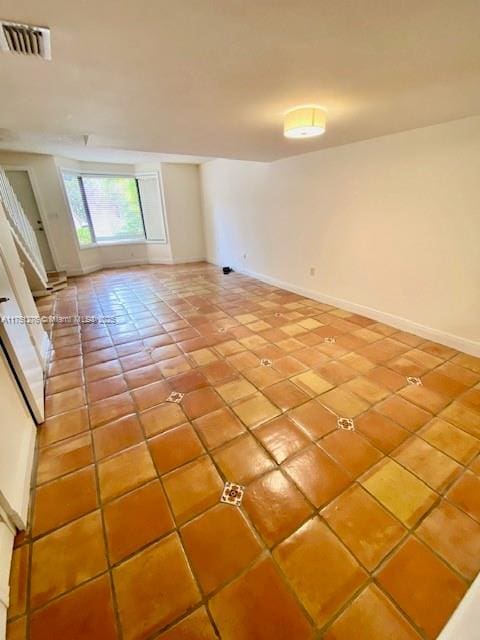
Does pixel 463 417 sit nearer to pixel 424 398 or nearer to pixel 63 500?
pixel 424 398

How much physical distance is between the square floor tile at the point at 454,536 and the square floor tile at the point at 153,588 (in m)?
0.99

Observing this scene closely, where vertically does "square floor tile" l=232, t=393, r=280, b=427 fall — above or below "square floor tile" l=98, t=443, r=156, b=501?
above

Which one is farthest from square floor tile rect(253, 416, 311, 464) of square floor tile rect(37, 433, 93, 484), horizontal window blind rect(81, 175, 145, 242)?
horizontal window blind rect(81, 175, 145, 242)

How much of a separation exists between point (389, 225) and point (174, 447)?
2965 mm

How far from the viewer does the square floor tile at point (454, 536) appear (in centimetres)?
106

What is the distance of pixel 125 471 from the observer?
1.48m

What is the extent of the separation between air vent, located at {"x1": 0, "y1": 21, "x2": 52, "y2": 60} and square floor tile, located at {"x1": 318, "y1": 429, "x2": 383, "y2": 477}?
240 centimetres

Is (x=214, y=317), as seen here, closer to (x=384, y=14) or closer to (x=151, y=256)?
(x=384, y=14)

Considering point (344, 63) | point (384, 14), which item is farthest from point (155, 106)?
point (384, 14)

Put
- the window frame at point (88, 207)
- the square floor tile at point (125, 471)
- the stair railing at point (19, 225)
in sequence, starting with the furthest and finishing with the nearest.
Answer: the window frame at point (88, 207)
the stair railing at point (19, 225)
the square floor tile at point (125, 471)

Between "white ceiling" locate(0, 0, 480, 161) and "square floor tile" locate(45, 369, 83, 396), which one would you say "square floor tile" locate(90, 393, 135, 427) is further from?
"white ceiling" locate(0, 0, 480, 161)

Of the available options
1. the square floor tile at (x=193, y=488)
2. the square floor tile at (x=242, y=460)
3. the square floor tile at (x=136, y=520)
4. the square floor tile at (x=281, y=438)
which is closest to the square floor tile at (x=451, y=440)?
the square floor tile at (x=281, y=438)

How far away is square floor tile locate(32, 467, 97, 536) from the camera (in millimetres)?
1249

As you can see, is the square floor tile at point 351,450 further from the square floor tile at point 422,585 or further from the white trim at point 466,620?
the white trim at point 466,620
